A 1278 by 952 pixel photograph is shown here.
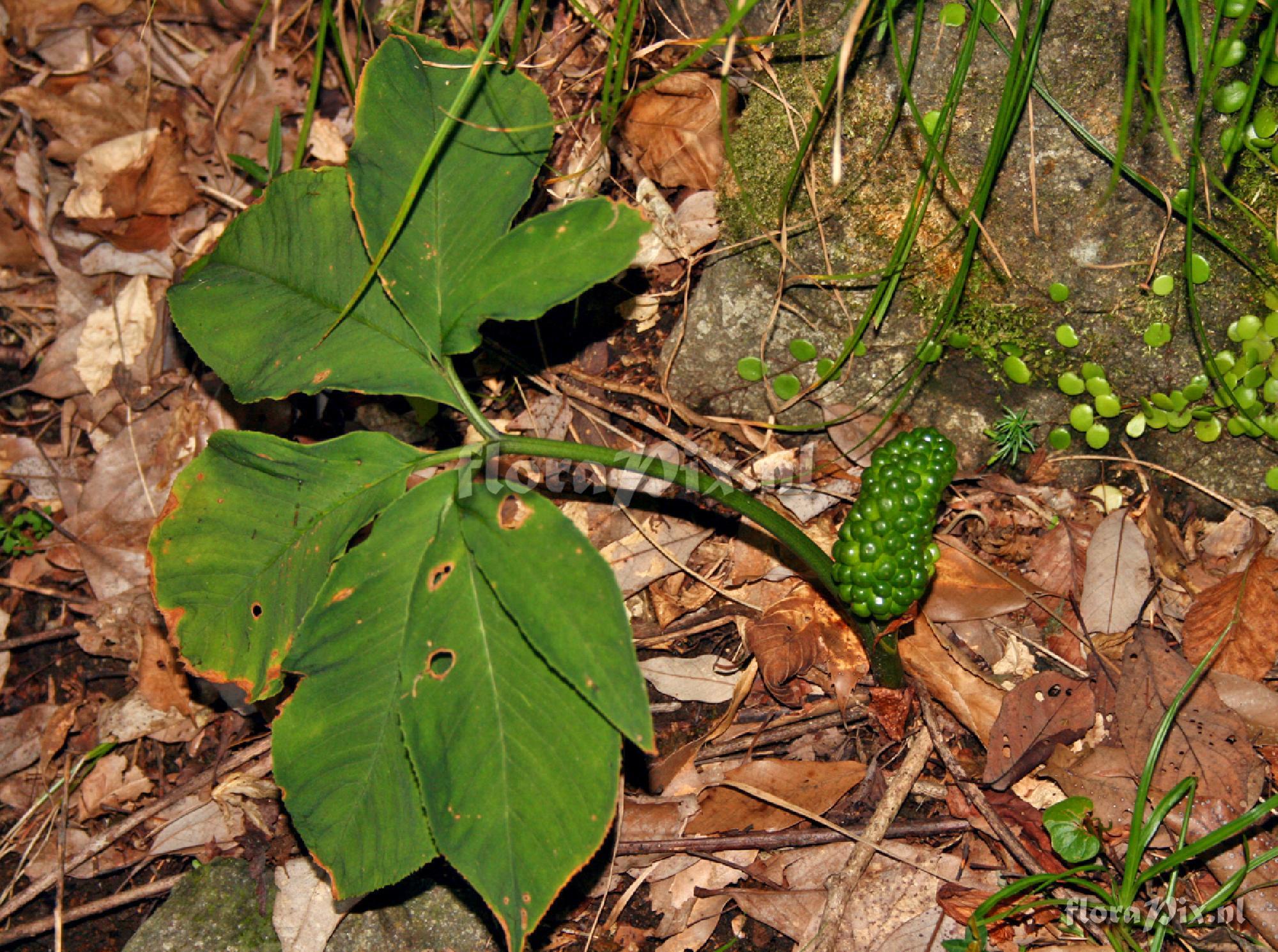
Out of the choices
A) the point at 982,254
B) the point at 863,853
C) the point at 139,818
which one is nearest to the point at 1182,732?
the point at 863,853

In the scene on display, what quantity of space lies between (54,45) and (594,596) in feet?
8.92

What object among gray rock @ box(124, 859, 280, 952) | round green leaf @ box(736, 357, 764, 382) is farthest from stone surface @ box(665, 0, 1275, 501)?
gray rock @ box(124, 859, 280, 952)

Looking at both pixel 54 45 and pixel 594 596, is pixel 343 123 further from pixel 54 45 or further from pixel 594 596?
pixel 594 596

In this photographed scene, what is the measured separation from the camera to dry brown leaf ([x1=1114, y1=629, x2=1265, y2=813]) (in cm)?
180

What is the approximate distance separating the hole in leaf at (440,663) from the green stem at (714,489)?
33 cm

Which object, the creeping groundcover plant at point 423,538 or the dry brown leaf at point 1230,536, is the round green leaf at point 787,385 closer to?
the creeping groundcover plant at point 423,538

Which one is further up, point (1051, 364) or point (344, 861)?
point (1051, 364)

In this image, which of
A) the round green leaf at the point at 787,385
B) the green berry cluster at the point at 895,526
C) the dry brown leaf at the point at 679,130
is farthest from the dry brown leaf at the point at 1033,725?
the dry brown leaf at the point at 679,130

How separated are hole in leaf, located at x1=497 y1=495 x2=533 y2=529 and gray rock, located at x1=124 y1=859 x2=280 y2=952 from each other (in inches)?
42.2

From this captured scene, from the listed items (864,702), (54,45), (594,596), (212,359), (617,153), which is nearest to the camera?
(594,596)

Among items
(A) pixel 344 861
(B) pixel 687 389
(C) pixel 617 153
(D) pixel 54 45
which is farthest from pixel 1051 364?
(D) pixel 54 45

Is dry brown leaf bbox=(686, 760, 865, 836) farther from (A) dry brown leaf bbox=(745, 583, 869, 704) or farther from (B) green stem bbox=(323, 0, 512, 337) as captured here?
(B) green stem bbox=(323, 0, 512, 337)

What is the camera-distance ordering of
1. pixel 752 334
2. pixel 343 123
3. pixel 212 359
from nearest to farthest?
pixel 212 359, pixel 752 334, pixel 343 123

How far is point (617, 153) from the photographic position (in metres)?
2.28
